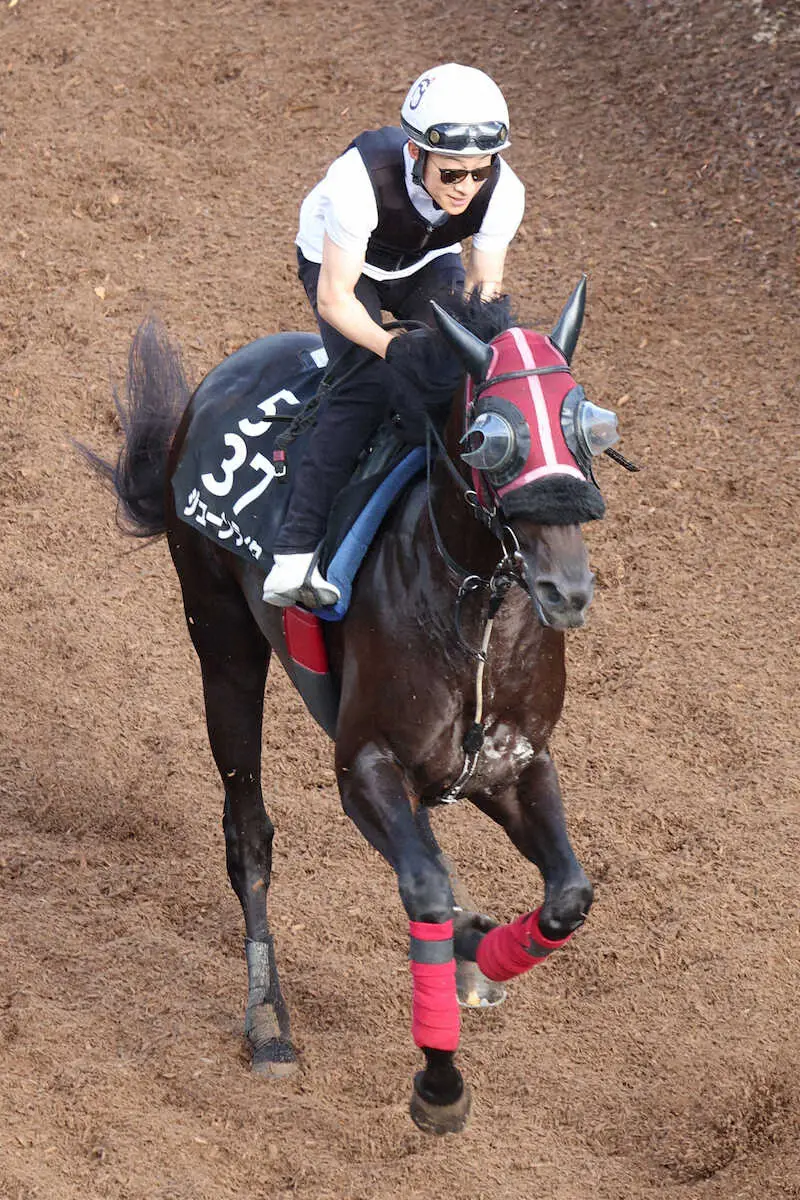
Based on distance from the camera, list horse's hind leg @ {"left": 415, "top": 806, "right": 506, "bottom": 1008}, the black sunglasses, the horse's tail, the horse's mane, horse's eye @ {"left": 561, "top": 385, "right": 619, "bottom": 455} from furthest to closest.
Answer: the horse's tail
horse's hind leg @ {"left": 415, "top": 806, "right": 506, "bottom": 1008}
the black sunglasses
the horse's mane
horse's eye @ {"left": 561, "top": 385, "right": 619, "bottom": 455}

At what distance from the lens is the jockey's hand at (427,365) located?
14.0 ft

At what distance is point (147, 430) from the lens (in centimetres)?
633

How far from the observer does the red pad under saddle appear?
16.3 ft

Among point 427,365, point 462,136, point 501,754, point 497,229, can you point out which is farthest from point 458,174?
point 501,754

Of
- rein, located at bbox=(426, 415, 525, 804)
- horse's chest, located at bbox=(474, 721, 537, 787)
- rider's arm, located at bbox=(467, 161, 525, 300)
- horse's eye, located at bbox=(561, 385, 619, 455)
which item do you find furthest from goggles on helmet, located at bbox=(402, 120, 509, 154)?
horse's chest, located at bbox=(474, 721, 537, 787)

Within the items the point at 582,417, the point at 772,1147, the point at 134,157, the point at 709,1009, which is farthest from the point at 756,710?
the point at 134,157

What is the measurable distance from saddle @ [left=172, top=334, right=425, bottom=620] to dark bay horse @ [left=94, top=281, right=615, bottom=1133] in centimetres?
8

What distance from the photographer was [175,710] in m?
7.71

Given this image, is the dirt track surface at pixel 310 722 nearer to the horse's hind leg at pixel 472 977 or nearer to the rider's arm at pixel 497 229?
the horse's hind leg at pixel 472 977

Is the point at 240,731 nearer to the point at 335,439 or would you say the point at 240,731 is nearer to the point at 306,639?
the point at 306,639

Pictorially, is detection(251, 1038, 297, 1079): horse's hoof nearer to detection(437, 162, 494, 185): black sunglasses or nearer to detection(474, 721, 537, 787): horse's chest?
detection(474, 721, 537, 787): horse's chest

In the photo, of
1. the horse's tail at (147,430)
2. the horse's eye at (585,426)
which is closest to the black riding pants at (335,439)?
the horse's eye at (585,426)

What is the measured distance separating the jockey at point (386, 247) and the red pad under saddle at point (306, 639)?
0.55 feet

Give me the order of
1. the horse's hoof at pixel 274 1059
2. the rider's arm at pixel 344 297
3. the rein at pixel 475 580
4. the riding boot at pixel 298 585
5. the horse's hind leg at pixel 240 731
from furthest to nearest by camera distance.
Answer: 1. the horse's hind leg at pixel 240 731
2. the horse's hoof at pixel 274 1059
3. the riding boot at pixel 298 585
4. the rider's arm at pixel 344 297
5. the rein at pixel 475 580
